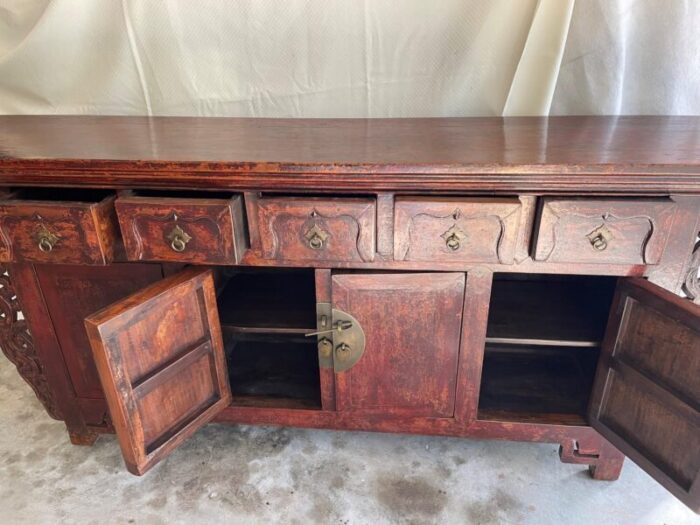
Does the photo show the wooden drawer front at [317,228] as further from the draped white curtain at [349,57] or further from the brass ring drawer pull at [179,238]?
the draped white curtain at [349,57]

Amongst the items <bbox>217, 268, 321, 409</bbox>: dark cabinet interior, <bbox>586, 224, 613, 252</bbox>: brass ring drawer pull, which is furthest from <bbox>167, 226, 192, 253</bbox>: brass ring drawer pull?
<bbox>586, 224, 613, 252</bbox>: brass ring drawer pull

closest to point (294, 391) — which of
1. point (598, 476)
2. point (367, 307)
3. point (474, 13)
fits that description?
point (367, 307)

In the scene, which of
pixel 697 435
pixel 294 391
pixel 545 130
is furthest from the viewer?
pixel 294 391

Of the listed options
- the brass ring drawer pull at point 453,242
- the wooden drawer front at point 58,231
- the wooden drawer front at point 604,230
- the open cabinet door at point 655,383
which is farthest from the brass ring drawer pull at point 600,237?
the wooden drawer front at point 58,231

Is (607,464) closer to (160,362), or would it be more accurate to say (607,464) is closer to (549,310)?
(549,310)

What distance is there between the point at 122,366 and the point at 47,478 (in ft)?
1.91

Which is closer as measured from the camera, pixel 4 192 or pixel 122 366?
pixel 122 366

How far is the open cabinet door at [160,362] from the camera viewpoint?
0.85 metres

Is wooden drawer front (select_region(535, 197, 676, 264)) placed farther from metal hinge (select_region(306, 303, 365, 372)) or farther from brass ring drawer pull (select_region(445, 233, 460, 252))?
metal hinge (select_region(306, 303, 365, 372))

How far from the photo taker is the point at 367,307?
1.01m

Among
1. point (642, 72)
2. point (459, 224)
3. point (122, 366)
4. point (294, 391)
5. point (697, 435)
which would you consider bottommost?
point (294, 391)

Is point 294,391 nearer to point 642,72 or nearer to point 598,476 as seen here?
point 598,476

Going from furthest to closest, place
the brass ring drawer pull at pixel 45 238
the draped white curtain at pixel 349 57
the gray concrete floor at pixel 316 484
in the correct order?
the draped white curtain at pixel 349 57 < the gray concrete floor at pixel 316 484 < the brass ring drawer pull at pixel 45 238

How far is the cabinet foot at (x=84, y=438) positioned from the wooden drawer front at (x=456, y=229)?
0.94 metres
